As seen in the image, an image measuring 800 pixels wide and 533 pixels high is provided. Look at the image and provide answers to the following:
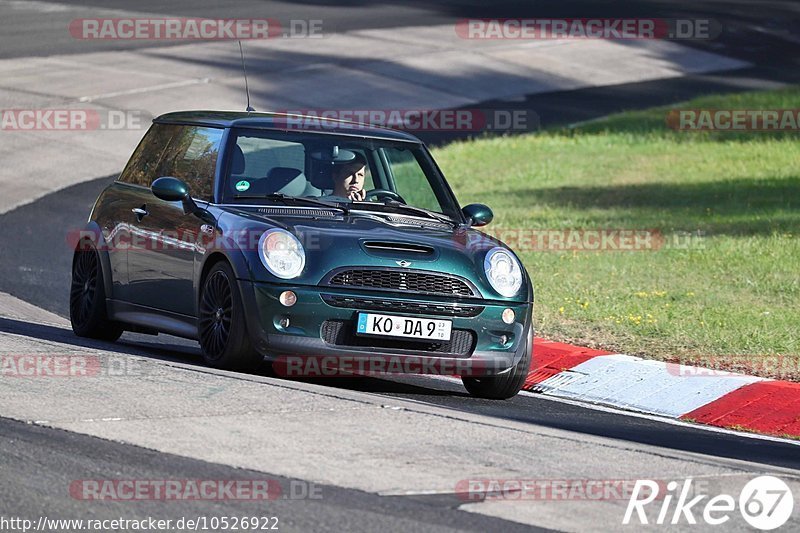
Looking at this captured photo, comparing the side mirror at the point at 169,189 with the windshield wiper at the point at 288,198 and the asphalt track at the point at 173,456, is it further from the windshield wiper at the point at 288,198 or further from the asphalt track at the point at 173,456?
the asphalt track at the point at 173,456

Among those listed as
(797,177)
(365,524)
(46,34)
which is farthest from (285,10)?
(365,524)

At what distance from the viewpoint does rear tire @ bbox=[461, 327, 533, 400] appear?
30.8 ft

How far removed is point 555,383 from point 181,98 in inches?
616

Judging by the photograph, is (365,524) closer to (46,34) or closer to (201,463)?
(201,463)

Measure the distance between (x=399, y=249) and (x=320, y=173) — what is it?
105 cm

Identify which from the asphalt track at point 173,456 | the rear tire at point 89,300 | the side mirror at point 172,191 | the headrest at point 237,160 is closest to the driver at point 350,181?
the headrest at point 237,160

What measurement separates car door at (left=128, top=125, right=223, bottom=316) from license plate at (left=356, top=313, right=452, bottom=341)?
3.89ft

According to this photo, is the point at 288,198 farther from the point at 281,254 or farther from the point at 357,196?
the point at 281,254

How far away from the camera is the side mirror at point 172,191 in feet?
31.1

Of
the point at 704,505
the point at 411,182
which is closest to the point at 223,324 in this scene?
the point at 411,182

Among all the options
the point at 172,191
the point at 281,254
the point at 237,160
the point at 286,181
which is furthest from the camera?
the point at 237,160

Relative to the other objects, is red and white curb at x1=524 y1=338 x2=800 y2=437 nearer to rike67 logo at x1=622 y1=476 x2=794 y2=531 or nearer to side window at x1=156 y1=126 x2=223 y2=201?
side window at x1=156 y1=126 x2=223 y2=201

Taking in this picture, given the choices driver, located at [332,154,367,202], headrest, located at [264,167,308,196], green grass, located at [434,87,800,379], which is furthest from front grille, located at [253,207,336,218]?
green grass, located at [434,87,800,379]

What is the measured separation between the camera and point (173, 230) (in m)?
9.74
